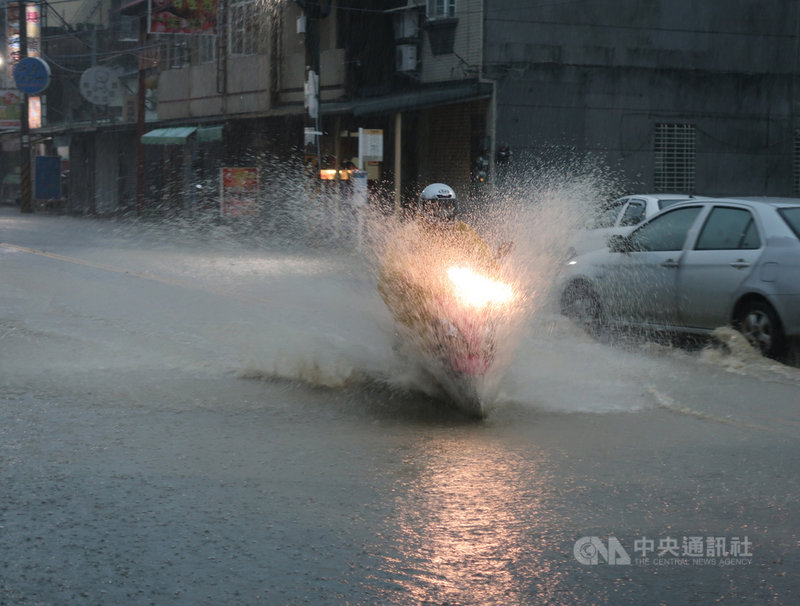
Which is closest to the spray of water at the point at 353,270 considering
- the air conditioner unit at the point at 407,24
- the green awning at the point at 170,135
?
the green awning at the point at 170,135

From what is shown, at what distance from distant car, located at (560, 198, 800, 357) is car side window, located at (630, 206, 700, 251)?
1 cm

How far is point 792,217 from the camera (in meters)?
10.4

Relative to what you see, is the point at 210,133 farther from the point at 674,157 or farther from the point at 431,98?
the point at 674,157

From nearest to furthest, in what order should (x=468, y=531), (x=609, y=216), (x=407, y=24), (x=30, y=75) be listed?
(x=468, y=531), (x=609, y=216), (x=407, y=24), (x=30, y=75)

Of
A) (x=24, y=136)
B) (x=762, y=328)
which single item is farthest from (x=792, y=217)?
(x=24, y=136)

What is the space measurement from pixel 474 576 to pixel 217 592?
0.98m

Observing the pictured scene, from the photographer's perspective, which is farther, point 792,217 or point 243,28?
point 243,28

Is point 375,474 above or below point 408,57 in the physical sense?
below

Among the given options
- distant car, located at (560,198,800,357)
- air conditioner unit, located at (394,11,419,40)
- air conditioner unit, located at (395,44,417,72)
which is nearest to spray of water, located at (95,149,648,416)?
distant car, located at (560,198,800,357)

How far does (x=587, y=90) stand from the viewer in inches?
1154

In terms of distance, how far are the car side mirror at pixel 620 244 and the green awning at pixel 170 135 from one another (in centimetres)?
2962

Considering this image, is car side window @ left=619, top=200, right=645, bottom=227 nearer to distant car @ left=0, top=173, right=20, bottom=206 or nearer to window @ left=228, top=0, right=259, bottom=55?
window @ left=228, top=0, right=259, bottom=55

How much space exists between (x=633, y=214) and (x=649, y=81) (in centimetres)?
1352

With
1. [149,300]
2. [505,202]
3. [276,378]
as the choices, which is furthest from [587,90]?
[276,378]
